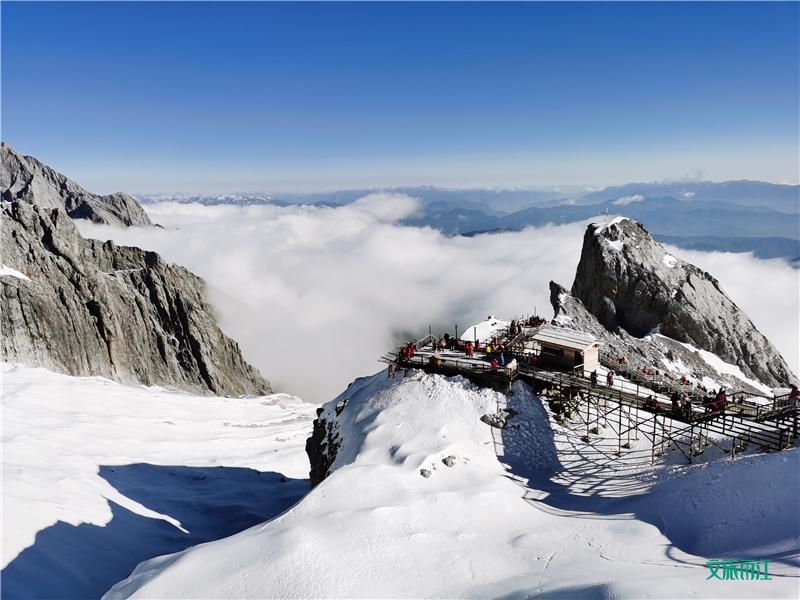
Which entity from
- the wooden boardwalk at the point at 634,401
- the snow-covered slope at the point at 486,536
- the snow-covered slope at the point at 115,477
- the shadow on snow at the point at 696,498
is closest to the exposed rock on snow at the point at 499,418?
the shadow on snow at the point at 696,498

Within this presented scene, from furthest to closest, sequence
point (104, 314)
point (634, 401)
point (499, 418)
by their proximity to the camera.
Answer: point (104, 314) < point (499, 418) < point (634, 401)

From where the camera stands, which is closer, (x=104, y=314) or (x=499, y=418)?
(x=499, y=418)

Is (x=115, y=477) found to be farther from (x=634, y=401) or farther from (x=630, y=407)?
(x=634, y=401)

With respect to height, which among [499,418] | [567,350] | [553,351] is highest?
[567,350]

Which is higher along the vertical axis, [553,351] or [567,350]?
[567,350]

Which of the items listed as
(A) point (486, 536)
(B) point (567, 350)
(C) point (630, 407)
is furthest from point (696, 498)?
(B) point (567, 350)

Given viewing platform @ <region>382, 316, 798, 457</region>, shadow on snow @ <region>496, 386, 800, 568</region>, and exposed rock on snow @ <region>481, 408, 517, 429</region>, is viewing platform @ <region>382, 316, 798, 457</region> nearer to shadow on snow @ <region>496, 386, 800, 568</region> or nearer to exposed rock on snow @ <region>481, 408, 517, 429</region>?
exposed rock on snow @ <region>481, 408, 517, 429</region>
